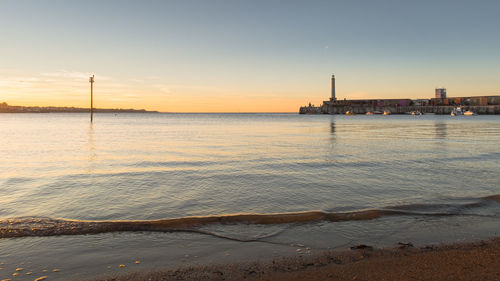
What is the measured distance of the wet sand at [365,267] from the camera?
4391 mm

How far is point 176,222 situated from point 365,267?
14.0 feet

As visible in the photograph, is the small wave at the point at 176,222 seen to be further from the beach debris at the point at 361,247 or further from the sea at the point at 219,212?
the beach debris at the point at 361,247

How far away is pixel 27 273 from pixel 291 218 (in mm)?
5207

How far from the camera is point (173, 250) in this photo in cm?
556

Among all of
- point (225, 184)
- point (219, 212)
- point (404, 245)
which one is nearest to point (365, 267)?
point (404, 245)

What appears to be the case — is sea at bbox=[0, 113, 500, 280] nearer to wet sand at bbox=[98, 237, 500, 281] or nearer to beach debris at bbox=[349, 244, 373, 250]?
beach debris at bbox=[349, 244, 373, 250]

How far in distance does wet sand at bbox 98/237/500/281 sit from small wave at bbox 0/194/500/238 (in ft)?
6.56

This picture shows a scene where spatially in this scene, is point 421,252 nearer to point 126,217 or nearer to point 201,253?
point 201,253

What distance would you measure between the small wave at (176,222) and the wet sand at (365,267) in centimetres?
200

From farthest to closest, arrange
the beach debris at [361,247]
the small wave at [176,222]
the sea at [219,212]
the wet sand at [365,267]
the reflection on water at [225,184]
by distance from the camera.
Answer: the reflection on water at [225,184] < the small wave at [176,222] < the beach debris at [361,247] < the sea at [219,212] < the wet sand at [365,267]

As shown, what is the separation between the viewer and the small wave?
21.5 feet

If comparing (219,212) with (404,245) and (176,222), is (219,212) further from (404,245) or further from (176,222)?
(404,245)

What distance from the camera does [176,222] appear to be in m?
7.15

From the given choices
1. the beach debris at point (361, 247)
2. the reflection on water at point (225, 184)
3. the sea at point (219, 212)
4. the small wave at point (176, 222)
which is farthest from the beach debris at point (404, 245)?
the reflection on water at point (225, 184)
